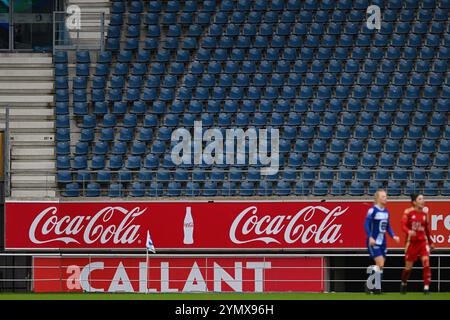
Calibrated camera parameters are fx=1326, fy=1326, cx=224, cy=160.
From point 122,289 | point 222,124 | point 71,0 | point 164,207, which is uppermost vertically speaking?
point 71,0

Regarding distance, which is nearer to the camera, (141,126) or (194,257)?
(194,257)

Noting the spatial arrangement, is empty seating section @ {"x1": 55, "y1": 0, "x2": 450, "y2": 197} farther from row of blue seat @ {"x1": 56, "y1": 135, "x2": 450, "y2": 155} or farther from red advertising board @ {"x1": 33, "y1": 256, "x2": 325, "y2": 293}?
red advertising board @ {"x1": 33, "y1": 256, "x2": 325, "y2": 293}

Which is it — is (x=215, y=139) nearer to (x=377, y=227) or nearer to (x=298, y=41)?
(x=298, y=41)

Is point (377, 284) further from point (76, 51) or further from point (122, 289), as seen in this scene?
point (76, 51)

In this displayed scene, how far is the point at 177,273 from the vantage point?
2641cm

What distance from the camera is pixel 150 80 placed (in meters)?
28.8

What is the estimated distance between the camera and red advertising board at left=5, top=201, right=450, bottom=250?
2625 centimetres

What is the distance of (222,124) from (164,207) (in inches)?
96.2

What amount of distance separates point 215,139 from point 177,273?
3.00m

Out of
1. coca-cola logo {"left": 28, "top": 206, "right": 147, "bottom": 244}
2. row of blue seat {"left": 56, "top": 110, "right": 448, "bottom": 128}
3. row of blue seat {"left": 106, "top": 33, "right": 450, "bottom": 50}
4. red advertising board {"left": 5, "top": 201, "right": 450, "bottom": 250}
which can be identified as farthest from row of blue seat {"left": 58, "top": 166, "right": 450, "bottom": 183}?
row of blue seat {"left": 106, "top": 33, "right": 450, "bottom": 50}

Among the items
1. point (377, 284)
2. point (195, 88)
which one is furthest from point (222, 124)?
point (377, 284)

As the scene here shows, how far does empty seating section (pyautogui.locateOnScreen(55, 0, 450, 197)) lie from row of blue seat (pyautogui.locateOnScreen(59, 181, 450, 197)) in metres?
0.03

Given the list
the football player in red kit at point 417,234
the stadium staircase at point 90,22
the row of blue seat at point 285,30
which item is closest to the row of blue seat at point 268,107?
the row of blue seat at point 285,30

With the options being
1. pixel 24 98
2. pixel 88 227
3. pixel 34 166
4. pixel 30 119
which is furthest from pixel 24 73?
pixel 88 227
